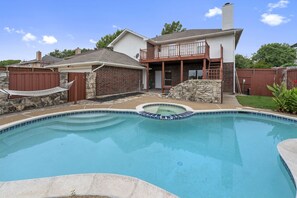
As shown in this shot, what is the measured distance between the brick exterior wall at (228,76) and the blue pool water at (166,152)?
325 inches

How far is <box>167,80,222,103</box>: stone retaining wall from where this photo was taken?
11188 mm

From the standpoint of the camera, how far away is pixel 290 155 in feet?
13.6

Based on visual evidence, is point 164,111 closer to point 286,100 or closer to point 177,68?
point 286,100

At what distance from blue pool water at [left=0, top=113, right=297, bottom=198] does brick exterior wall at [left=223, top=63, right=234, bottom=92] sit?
824 cm

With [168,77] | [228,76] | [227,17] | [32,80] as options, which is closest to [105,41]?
[168,77]

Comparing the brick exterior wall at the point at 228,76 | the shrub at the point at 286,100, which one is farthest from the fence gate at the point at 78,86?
the brick exterior wall at the point at 228,76

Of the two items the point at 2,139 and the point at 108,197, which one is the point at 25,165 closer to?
the point at 2,139

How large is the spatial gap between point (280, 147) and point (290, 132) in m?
2.73

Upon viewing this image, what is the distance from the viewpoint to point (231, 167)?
4.22 meters

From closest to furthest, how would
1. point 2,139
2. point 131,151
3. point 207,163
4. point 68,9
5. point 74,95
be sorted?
point 207,163 < point 131,151 < point 2,139 < point 74,95 < point 68,9

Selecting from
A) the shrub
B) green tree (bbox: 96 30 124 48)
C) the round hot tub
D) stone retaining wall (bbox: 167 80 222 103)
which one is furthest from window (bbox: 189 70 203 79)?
green tree (bbox: 96 30 124 48)

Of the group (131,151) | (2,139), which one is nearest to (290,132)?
(131,151)

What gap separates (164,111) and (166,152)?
4514mm

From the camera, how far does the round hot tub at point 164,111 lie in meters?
8.20
